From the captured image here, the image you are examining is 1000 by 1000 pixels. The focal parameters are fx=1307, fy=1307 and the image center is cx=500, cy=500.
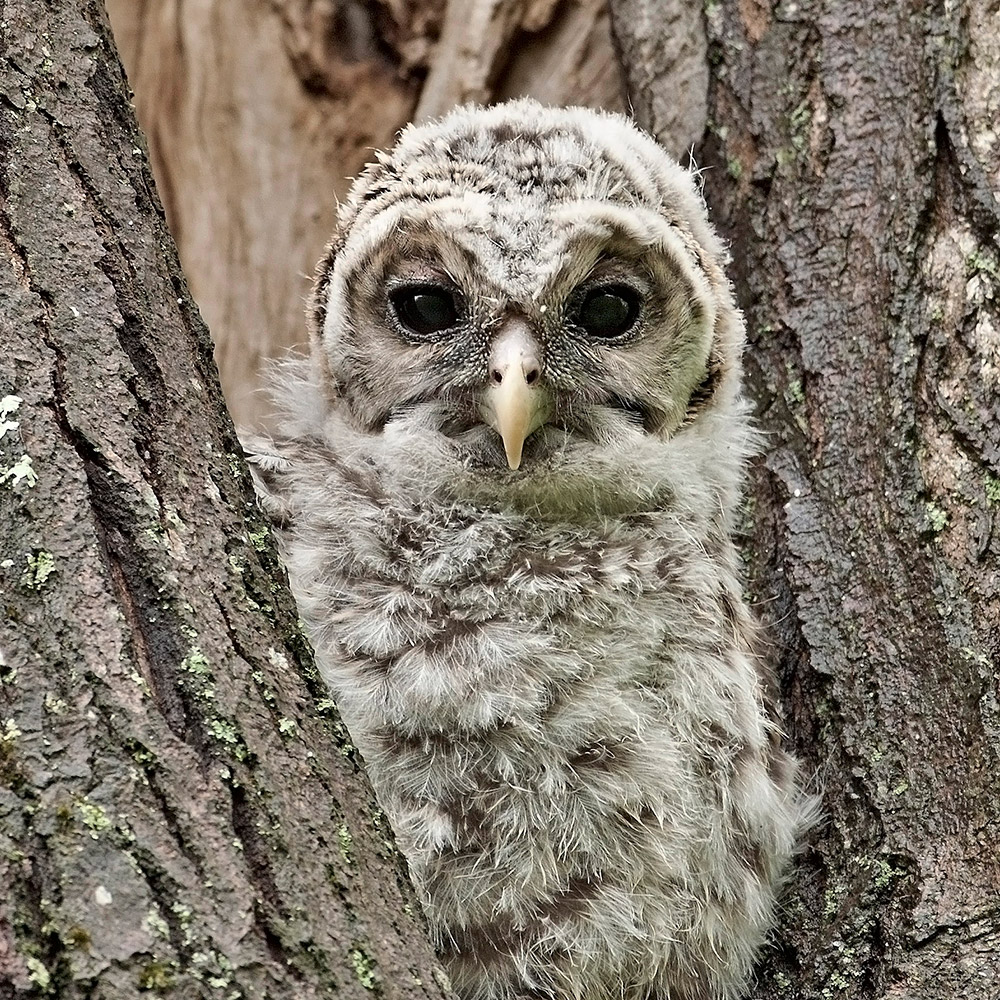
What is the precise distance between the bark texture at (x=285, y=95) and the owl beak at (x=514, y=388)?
1606mm

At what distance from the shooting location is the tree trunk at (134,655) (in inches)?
52.9

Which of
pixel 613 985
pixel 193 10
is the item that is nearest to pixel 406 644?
pixel 613 985

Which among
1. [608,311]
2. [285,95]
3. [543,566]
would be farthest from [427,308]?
[285,95]

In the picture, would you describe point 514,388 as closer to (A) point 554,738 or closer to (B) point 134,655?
(A) point 554,738

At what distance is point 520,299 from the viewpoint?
7.49 ft

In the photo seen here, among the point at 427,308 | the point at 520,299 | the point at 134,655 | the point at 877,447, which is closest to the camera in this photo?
the point at 134,655

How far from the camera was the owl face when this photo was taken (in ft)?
7.55

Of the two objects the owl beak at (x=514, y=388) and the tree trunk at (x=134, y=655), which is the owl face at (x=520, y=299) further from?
the tree trunk at (x=134, y=655)

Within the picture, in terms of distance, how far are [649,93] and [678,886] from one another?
198cm

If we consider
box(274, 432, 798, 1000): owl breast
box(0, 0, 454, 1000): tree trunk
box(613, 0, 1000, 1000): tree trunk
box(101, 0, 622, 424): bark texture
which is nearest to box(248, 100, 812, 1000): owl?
box(274, 432, 798, 1000): owl breast

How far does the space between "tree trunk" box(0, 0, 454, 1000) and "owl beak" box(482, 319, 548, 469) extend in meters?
0.58

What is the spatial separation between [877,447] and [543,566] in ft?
2.34

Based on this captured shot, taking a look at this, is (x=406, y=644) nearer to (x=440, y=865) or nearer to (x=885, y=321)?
(x=440, y=865)

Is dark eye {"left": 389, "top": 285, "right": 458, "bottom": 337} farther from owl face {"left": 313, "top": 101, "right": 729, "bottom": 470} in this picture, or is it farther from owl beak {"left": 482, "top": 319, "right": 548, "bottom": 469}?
owl beak {"left": 482, "top": 319, "right": 548, "bottom": 469}
